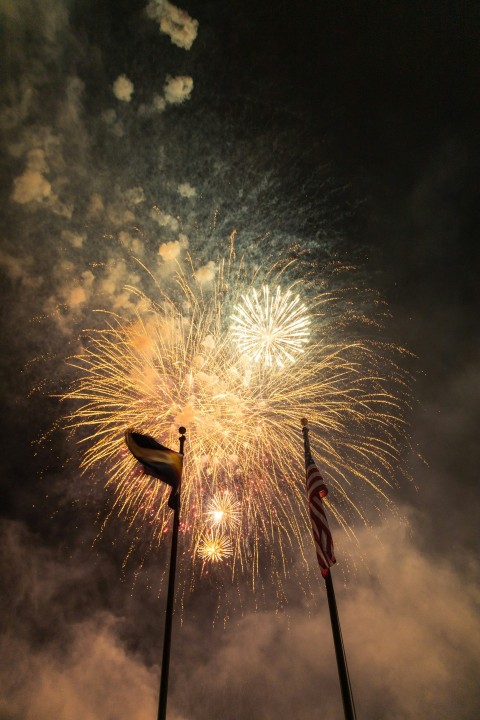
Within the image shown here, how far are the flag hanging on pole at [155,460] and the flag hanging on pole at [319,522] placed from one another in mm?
3396

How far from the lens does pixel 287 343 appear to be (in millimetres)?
15781

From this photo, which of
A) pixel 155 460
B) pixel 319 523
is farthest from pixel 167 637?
pixel 319 523

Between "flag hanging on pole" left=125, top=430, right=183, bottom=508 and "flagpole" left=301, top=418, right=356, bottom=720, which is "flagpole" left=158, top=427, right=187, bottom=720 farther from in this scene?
"flagpole" left=301, top=418, right=356, bottom=720

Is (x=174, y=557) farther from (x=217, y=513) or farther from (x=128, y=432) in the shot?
(x=217, y=513)

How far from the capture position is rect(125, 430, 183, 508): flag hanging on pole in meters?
10.7

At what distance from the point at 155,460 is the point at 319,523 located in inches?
168

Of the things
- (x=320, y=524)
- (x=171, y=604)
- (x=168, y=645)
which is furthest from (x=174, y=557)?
(x=320, y=524)

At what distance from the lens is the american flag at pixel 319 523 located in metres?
8.66

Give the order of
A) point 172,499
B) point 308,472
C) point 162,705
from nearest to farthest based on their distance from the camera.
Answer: point 162,705 → point 308,472 → point 172,499

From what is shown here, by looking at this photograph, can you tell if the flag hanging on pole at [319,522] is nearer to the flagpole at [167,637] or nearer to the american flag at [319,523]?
the american flag at [319,523]

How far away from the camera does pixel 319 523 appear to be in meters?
9.05

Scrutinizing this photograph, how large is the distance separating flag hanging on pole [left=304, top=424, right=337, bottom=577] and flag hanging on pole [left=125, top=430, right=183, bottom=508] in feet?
11.1

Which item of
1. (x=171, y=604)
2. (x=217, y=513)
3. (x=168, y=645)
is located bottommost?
(x=168, y=645)

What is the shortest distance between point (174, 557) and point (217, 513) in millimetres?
7615
